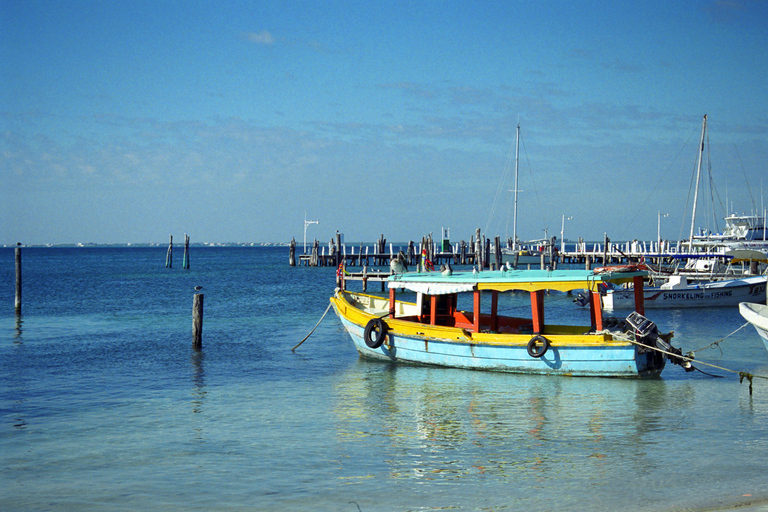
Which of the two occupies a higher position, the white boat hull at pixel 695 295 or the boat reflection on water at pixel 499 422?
the white boat hull at pixel 695 295

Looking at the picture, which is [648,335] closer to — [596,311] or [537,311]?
[596,311]

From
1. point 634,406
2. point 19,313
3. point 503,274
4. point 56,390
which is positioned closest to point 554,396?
point 634,406

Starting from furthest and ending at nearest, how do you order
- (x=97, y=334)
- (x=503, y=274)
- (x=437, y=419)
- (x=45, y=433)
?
(x=97, y=334)
(x=503, y=274)
(x=437, y=419)
(x=45, y=433)

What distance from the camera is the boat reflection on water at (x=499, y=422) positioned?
10836 millimetres

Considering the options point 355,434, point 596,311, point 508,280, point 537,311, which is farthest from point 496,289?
point 355,434

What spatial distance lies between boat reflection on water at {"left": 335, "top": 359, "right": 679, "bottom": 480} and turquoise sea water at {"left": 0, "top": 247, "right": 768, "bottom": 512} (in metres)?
0.05

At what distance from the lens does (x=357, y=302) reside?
23.6 metres

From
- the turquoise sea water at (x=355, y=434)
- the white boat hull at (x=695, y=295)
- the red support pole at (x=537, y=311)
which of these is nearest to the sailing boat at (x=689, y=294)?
the white boat hull at (x=695, y=295)

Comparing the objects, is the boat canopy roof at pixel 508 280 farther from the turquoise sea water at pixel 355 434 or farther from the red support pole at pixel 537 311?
the turquoise sea water at pixel 355 434

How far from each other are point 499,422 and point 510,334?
4.48 meters

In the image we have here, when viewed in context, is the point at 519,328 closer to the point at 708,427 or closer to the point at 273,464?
the point at 708,427

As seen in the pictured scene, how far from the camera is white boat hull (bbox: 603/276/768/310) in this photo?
114ft

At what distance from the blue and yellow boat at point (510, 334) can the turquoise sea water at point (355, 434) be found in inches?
16.2

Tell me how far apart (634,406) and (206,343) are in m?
15.3
